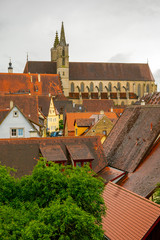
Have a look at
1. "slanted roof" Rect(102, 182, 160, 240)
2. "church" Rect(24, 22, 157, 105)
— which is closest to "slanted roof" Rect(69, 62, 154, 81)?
"church" Rect(24, 22, 157, 105)

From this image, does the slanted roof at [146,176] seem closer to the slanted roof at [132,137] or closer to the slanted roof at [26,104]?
the slanted roof at [132,137]

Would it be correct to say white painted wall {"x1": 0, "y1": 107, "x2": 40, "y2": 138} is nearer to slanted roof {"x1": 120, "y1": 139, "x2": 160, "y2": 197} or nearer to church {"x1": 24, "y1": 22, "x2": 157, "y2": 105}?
slanted roof {"x1": 120, "y1": 139, "x2": 160, "y2": 197}

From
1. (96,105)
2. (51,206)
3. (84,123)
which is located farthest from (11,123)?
(96,105)

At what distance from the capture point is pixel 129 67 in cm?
12469

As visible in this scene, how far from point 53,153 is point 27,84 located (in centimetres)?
7275

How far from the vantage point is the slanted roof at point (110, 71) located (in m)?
117

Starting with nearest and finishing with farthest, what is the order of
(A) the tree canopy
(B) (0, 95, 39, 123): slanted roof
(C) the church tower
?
(A) the tree canopy < (B) (0, 95, 39, 123): slanted roof < (C) the church tower

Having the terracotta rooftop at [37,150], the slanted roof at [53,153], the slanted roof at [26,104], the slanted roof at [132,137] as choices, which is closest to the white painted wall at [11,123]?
the slanted roof at [26,104]

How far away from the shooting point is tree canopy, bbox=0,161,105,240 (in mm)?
9383

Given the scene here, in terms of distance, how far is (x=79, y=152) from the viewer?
2033cm

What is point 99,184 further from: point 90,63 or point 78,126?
point 90,63

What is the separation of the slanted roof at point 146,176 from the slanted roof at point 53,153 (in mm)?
3940

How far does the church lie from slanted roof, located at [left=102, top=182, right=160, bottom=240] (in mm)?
92525

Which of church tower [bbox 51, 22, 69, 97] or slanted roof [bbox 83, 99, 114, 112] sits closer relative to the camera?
slanted roof [bbox 83, 99, 114, 112]
